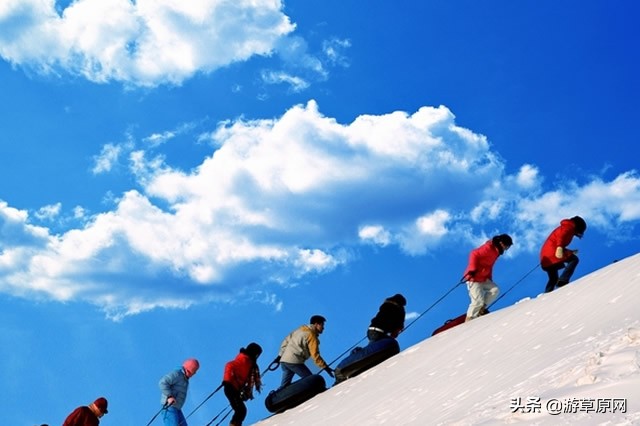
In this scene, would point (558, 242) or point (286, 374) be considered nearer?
point (286, 374)

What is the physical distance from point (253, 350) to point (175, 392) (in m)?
1.37

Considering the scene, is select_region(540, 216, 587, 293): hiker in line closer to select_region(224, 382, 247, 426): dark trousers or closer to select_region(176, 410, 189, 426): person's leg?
select_region(224, 382, 247, 426): dark trousers

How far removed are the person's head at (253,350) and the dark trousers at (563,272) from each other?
4.83m

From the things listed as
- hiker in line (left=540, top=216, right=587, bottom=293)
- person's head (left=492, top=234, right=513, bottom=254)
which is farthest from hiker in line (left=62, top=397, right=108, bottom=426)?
hiker in line (left=540, top=216, right=587, bottom=293)

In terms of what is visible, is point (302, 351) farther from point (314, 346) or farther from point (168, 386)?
point (168, 386)

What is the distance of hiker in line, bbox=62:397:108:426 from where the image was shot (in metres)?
11.5

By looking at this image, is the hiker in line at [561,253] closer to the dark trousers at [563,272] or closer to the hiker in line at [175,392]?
the dark trousers at [563,272]

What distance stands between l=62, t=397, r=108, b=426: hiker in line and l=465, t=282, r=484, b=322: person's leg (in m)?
5.84

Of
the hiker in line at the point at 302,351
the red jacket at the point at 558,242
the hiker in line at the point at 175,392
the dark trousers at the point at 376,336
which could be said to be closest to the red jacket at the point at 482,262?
the red jacket at the point at 558,242

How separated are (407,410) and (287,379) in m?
4.47

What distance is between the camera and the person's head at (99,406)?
1174cm

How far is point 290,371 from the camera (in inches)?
508

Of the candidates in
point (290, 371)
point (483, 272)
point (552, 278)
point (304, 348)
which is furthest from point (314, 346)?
point (552, 278)

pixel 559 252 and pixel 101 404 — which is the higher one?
pixel 101 404
